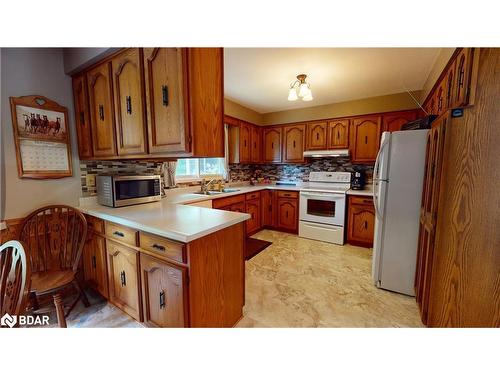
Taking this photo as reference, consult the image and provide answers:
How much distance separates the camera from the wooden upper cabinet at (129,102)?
139cm

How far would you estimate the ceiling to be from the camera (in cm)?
190

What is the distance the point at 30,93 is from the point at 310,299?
3.01 metres

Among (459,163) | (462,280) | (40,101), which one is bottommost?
(462,280)

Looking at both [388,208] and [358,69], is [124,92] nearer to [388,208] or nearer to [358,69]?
[358,69]

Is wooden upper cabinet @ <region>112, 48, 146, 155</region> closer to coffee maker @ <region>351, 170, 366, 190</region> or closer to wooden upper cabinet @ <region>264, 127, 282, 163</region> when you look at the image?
wooden upper cabinet @ <region>264, 127, 282, 163</region>

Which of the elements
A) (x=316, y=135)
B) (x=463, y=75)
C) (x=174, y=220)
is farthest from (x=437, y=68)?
(x=174, y=220)

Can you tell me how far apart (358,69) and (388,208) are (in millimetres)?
1577

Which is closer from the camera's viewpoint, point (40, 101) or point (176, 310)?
point (176, 310)

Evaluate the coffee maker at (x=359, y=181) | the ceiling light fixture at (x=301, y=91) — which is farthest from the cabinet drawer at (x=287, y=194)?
the ceiling light fixture at (x=301, y=91)

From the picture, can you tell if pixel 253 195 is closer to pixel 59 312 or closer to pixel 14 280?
pixel 59 312

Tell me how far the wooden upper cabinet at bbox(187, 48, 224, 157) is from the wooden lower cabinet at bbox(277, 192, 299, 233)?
2416 mm

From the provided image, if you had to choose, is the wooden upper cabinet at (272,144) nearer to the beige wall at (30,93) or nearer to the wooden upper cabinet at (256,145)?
the wooden upper cabinet at (256,145)
